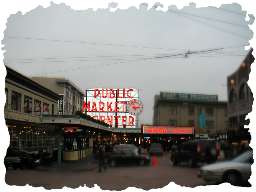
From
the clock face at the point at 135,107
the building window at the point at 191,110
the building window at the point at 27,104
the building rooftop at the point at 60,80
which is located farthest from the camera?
the building window at the point at 27,104

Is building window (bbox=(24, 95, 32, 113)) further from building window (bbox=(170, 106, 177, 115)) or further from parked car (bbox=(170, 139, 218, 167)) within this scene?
parked car (bbox=(170, 139, 218, 167))

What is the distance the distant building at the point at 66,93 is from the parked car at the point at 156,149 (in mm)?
1542

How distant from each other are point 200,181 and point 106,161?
1574 mm

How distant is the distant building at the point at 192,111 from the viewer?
7.68 meters

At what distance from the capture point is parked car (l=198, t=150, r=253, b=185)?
7.31 metres

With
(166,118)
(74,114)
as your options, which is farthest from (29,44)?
(166,118)

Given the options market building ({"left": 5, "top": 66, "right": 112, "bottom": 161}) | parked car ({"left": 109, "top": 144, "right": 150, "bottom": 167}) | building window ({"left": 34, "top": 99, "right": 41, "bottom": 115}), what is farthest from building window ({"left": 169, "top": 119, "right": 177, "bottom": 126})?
building window ({"left": 34, "top": 99, "right": 41, "bottom": 115})

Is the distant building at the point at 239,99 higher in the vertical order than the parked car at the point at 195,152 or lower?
higher

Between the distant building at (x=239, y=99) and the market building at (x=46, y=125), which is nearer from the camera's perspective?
the distant building at (x=239, y=99)

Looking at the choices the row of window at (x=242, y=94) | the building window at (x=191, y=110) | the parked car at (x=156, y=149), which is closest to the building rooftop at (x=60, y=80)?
the parked car at (x=156, y=149)

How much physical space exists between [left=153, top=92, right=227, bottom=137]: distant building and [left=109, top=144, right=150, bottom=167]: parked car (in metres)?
0.58

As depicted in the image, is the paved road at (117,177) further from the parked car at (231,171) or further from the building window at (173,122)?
the building window at (173,122)

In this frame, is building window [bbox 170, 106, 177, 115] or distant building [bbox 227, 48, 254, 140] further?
building window [bbox 170, 106, 177, 115]

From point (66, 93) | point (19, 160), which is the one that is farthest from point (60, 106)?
point (19, 160)
